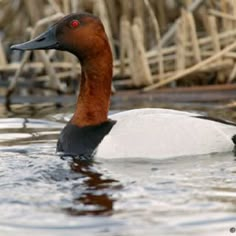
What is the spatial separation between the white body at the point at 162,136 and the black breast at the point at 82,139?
5 cm

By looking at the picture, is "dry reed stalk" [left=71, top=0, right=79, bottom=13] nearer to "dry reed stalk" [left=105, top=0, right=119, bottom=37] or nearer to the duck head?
"dry reed stalk" [left=105, top=0, right=119, bottom=37]

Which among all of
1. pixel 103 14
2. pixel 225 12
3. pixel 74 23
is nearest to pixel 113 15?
pixel 103 14

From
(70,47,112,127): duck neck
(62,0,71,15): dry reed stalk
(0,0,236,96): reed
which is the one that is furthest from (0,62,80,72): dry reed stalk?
(70,47,112,127): duck neck

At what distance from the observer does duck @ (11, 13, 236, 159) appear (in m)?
5.63

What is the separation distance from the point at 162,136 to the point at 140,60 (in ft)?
7.12

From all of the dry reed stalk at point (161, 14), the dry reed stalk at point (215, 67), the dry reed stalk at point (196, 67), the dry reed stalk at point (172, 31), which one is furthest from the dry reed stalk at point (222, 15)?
the dry reed stalk at point (161, 14)

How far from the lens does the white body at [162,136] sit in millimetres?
5609

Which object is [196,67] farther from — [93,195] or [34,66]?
[93,195]

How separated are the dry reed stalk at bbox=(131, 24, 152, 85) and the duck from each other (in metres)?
1.71

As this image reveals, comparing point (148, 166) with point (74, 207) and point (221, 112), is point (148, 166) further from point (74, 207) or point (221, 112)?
point (221, 112)

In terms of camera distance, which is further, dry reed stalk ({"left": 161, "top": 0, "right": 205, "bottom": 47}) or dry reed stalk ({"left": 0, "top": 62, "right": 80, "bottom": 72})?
dry reed stalk ({"left": 0, "top": 62, "right": 80, "bottom": 72})

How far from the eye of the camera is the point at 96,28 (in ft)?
19.5

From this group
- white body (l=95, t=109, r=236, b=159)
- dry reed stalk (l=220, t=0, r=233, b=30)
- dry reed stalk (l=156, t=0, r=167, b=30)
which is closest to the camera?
white body (l=95, t=109, r=236, b=159)

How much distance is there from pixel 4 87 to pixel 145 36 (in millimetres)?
1340
